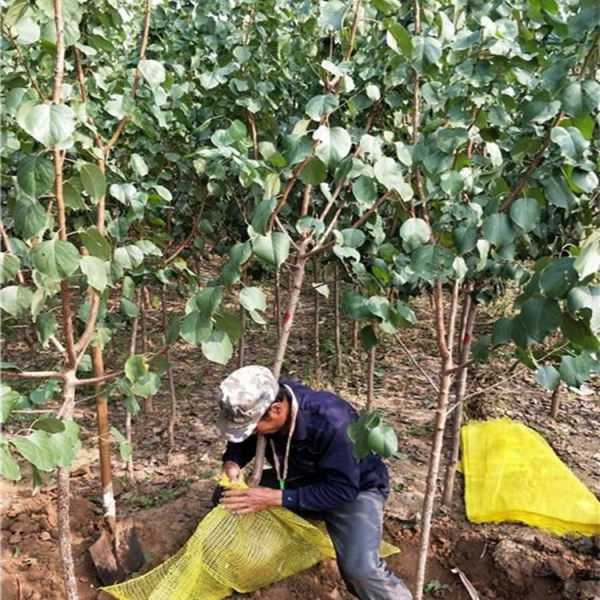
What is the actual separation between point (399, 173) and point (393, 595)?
65.4 inches

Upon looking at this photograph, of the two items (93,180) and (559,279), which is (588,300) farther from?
(93,180)

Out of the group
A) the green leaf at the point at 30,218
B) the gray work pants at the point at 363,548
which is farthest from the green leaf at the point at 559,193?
the gray work pants at the point at 363,548

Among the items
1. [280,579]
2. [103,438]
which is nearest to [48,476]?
[103,438]

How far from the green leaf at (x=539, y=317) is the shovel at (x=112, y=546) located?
1.86 metres

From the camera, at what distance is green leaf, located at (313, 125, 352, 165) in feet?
4.67

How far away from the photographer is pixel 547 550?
2688 mm

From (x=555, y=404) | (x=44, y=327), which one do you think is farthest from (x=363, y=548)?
(x=555, y=404)

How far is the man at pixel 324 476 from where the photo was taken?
2.14 metres

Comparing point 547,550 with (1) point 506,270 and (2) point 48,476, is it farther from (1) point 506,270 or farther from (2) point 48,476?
(2) point 48,476

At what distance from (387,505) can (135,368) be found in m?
1.95

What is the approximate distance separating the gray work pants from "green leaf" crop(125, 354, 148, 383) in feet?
3.86

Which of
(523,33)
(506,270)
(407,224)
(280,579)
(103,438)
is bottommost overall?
(280,579)

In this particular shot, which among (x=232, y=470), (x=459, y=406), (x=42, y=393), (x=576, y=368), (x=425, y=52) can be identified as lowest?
(x=232, y=470)

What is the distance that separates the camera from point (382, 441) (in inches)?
59.5
